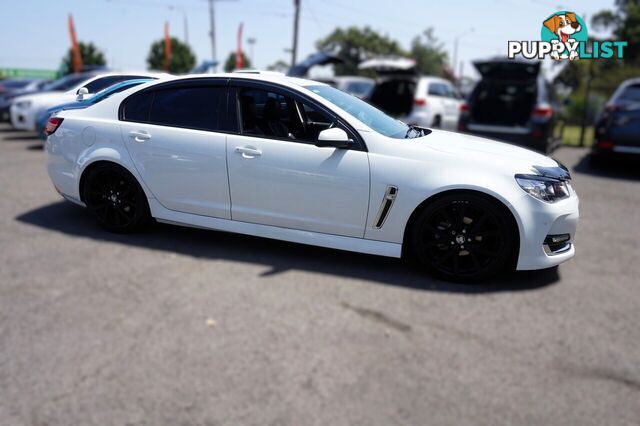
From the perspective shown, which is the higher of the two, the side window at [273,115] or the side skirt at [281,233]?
the side window at [273,115]

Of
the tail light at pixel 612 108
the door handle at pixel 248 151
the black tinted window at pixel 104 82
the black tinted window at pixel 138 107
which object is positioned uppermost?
the black tinted window at pixel 104 82

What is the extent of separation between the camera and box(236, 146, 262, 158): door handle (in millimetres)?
3888

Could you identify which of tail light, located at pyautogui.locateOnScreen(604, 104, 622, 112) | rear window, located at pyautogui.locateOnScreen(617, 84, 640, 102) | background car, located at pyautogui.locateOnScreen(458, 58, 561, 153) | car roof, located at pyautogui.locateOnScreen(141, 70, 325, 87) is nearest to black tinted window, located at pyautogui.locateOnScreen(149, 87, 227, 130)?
car roof, located at pyautogui.locateOnScreen(141, 70, 325, 87)

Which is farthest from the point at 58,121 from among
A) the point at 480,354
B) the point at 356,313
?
the point at 480,354

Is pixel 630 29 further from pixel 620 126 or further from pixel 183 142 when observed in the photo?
pixel 183 142

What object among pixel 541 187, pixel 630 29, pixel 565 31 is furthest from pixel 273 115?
pixel 630 29

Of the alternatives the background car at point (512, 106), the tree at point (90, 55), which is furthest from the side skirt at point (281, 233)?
the tree at point (90, 55)

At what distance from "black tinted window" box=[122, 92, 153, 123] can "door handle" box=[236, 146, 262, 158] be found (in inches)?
41.0

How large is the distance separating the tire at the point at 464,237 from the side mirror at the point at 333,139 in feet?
2.57

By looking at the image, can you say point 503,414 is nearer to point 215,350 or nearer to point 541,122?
point 215,350

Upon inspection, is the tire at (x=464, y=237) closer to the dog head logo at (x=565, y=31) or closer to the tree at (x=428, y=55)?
the dog head logo at (x=565, y=31)

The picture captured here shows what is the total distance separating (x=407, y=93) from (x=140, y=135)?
926cm

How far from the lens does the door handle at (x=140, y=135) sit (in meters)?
4.25

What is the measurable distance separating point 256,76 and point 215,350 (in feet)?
7.75
